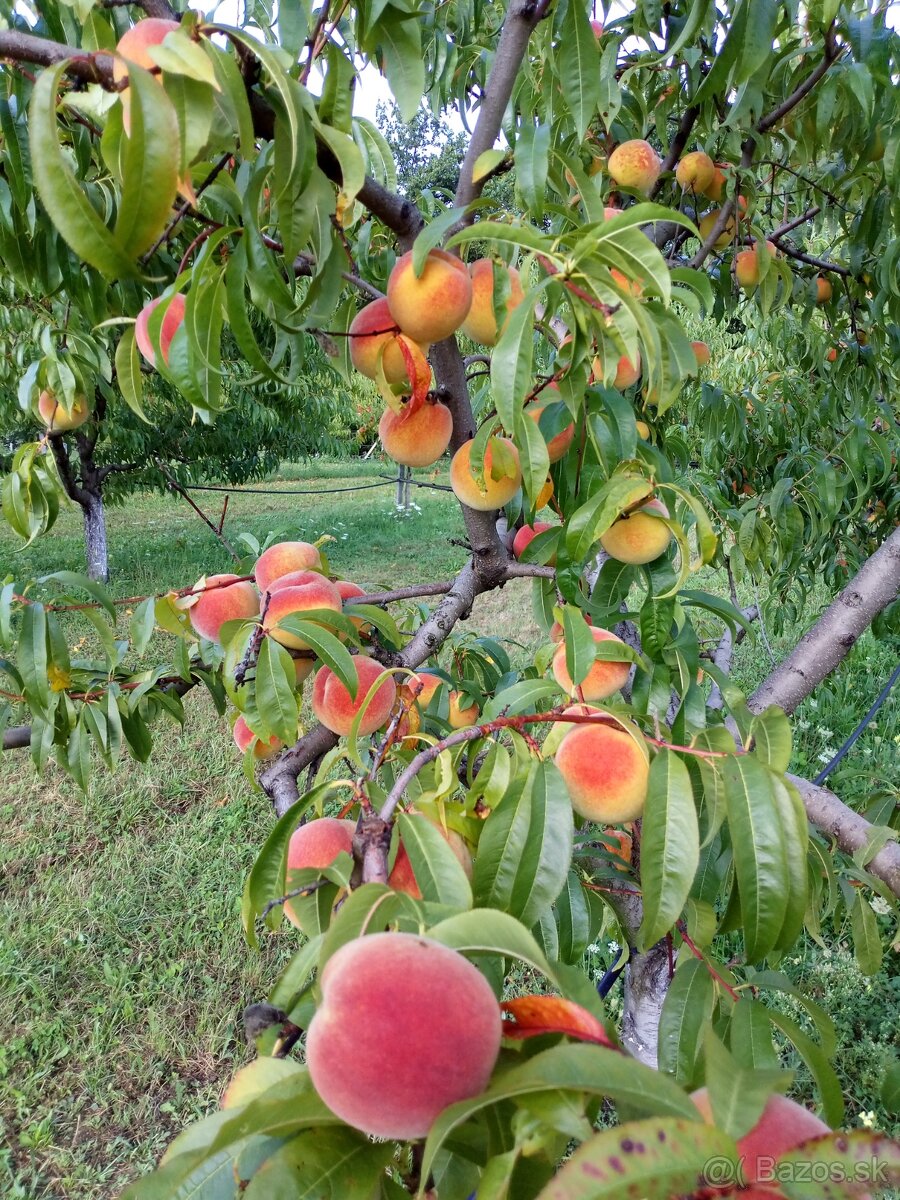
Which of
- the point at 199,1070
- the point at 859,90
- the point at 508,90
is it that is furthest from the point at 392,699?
the point at 199,1070

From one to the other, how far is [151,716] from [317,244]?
983 millimetres

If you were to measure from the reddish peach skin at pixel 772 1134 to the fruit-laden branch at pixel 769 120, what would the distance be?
4.53ft

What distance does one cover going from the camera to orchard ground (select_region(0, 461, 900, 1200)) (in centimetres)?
171

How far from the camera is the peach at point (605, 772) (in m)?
0.73

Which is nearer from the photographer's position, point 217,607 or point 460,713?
point 217,607

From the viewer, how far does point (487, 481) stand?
2.92 feet

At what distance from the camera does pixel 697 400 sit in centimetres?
213

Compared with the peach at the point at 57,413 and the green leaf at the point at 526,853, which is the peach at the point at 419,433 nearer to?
the green leaf at the point at 526,853

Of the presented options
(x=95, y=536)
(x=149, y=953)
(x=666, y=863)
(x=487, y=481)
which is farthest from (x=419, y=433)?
(x=95, y=536)

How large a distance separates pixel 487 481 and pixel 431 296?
24cm

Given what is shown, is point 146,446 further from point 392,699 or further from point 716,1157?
point 716,1157

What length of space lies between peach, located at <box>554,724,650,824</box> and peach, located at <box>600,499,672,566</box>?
21 cm

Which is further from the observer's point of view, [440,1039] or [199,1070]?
[199,1070]

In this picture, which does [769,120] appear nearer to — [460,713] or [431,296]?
[431,296]
